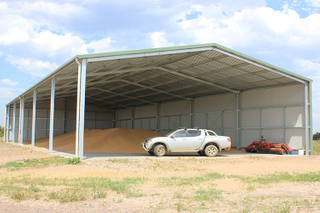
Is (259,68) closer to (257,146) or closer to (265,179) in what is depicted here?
(257,146)

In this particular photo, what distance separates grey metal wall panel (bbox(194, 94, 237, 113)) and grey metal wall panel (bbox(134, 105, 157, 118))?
7.32 m

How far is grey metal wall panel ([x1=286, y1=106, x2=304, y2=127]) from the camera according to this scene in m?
19.4

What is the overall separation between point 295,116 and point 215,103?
7.57 metres

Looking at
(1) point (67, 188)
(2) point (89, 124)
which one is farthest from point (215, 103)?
(2) point (89, 124)

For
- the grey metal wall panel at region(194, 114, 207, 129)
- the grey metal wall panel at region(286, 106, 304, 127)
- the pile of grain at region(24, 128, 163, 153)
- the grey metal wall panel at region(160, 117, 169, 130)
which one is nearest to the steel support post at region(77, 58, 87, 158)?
the pile of grain at region(24, 128, 163, 153)

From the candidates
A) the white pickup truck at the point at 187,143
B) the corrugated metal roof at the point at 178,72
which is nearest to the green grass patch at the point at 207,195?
the white pickup truck at the point at 187,143

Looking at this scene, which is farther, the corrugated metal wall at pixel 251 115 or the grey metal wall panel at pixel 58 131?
the grey metal wall panel at pixel 58 131

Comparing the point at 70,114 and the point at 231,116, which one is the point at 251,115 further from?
the point at 70,114

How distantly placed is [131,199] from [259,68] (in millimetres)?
14088

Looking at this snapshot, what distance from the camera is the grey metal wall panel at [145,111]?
34.3m

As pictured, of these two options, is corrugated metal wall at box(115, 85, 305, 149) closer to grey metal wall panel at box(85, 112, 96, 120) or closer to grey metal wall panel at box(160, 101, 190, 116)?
grey metal wall panel at box(160, 101, 190, 116)

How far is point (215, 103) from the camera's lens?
26.0 m

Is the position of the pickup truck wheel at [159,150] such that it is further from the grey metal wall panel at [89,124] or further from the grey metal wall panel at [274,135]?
the grey metal wall panel at [89,124]

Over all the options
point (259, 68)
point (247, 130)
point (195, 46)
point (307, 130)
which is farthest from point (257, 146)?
point (195, 46)
